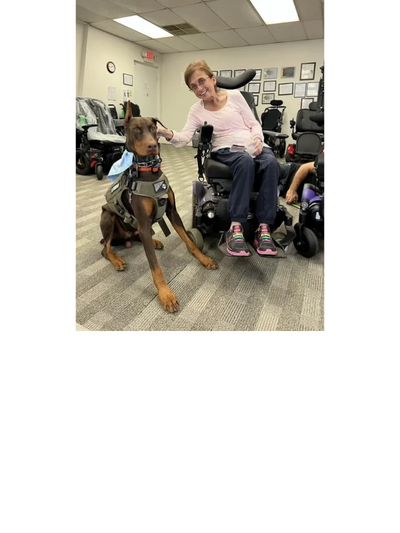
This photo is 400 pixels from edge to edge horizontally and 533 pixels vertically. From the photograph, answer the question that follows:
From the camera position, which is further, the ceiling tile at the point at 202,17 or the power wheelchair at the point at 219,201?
the ceiling tile at the point at 202,17

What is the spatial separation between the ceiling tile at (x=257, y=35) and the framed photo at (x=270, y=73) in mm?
637

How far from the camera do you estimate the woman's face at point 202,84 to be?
178cm

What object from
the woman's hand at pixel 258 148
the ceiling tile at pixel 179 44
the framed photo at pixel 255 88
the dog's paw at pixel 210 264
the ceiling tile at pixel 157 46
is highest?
the ceiling tile at pixel 157 46

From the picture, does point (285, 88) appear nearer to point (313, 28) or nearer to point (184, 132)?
point (313, 28)

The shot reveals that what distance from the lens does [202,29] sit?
14.9 feet

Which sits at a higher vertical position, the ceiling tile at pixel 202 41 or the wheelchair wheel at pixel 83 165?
the ceiling tile at pixel 202 41

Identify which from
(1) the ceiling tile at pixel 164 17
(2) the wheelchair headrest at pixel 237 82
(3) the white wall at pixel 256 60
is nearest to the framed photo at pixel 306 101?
(3) the white wall at pixel 256 60

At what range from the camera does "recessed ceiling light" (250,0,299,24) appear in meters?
3.67

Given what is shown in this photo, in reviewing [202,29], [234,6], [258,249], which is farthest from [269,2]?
[258,249]

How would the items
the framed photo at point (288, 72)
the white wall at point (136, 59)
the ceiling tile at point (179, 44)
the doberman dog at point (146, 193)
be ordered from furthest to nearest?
1. the framed photo at point (288, 72)
2. the white wall at point (136, 59)
3. the ceiling tile at point (179, 44)
4. the doberman dog at point (146, 193)

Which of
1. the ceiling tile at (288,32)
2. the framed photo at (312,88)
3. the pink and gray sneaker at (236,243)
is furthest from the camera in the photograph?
the framed photo at (312,88)

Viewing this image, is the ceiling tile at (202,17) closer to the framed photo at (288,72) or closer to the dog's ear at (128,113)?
the dog's ear at (128,113)

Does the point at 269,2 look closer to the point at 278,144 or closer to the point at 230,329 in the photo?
the point at 278,144
